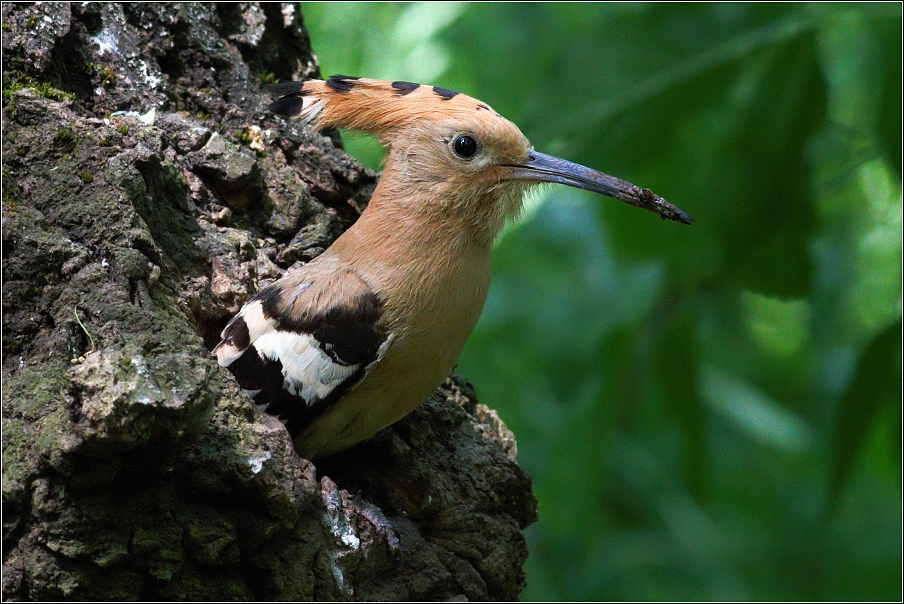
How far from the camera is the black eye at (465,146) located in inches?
119

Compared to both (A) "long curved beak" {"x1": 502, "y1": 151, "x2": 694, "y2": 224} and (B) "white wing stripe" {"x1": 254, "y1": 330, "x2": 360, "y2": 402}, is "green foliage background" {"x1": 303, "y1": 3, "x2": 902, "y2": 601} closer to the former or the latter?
(A) "long curved beak" {"x1": 502, "y1": 151, "x2": 694, "y2": 224}

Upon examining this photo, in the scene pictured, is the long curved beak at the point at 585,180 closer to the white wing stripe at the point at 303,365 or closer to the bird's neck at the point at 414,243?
the bird's neck at the point at 414,243

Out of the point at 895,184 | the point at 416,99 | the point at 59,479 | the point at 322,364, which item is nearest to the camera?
the point at 59,479

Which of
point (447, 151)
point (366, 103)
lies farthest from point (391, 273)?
point (366, 103)

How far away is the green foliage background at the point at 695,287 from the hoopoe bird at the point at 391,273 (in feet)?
0.91

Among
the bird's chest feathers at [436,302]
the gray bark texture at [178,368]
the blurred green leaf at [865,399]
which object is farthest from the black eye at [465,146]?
the blurred green leaf at [865,399]

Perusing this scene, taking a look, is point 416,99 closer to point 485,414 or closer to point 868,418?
point 485,414

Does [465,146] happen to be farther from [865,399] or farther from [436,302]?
[865,399]

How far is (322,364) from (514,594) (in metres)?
1.16

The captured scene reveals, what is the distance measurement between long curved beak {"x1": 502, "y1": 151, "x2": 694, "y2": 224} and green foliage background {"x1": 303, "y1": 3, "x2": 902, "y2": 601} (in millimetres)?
226

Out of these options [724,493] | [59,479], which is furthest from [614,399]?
[59,479]

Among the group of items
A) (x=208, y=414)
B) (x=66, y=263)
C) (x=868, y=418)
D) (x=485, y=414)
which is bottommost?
(x=208, y=414)

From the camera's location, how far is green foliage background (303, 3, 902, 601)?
13.1 feet

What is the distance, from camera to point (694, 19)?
13.6 feet
